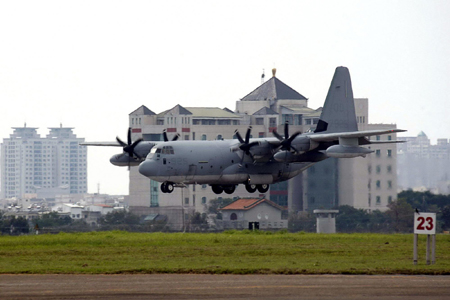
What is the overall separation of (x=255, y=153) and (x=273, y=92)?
110 metres

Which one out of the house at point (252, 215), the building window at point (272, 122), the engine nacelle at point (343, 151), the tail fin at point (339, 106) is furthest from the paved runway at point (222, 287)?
the building window at point (272, 122)

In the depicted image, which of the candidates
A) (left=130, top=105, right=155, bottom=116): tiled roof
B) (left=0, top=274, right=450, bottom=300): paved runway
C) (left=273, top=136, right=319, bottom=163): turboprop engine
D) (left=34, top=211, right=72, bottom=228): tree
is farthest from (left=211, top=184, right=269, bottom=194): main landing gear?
(left=130, top=105, right=155, bottom=116): tiled roof

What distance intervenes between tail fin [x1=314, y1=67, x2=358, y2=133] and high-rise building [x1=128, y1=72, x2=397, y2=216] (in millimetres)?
70173

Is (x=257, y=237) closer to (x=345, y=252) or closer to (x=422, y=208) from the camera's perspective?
(x=345, y=252)

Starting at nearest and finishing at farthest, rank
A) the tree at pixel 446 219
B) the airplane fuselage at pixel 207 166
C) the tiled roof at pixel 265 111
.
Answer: the airplane fuselage at pixel 207 166
the tree at pixel 446 219
the tiled roof at pixel 265 111

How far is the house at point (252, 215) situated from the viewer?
356 feet

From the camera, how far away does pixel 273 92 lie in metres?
164

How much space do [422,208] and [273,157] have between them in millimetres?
56441

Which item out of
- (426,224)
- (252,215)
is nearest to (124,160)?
(426,224)

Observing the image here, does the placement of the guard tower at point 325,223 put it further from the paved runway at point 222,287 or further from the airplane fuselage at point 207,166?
the paved runway at point 222,287

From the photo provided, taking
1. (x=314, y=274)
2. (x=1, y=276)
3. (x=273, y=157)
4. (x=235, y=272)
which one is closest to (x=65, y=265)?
(x=1, y=276)

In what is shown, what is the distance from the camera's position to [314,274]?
26.1 metres

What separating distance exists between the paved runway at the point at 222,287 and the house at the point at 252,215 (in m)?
81.0

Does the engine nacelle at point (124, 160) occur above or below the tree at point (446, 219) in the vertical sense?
above
